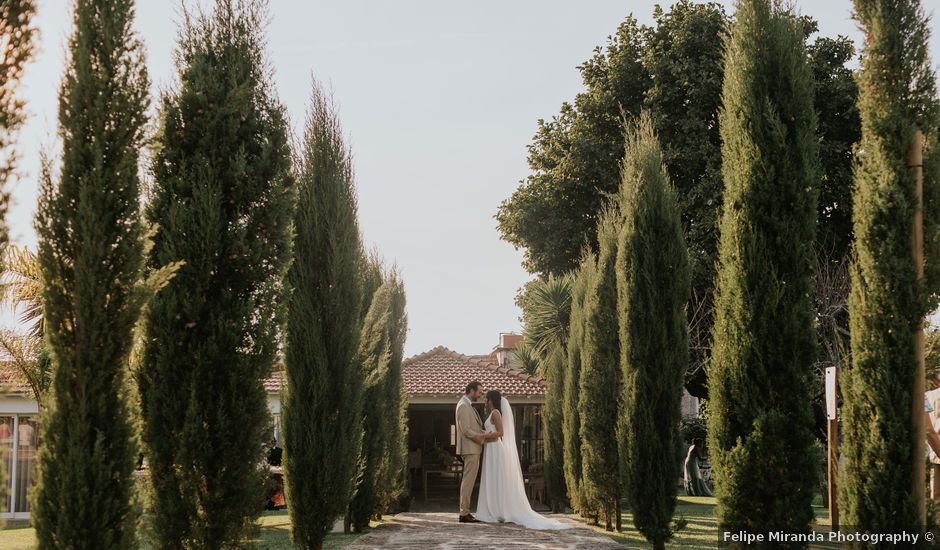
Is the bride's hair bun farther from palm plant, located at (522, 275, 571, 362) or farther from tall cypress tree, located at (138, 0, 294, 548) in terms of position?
tall cypress tree, located at (138, 0, 294, 548)

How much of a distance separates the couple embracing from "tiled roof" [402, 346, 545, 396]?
1027cm

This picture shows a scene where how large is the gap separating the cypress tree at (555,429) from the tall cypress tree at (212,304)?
13145 millimetres

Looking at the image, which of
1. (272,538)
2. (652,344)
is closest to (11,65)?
(652,344)

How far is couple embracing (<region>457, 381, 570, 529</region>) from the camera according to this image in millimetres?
16984

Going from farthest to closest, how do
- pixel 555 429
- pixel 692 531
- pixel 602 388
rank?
pixel 555 429 → pixel 692 531 → pixel 602 388

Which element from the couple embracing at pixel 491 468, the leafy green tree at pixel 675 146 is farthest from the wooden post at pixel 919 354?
the leafy green tree at pixel 675 146

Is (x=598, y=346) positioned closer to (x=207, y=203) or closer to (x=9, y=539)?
(x=207, y=203)

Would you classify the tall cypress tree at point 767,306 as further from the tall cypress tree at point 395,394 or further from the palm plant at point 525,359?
the palm plant at point 525,359

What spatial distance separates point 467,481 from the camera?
17.1 m

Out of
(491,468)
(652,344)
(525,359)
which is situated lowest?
(491,468)

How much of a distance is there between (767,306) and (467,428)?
9744mm

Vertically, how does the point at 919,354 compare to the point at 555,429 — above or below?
above

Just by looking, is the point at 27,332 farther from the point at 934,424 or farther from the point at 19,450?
the point at 934,424

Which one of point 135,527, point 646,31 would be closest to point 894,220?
point 135,527
